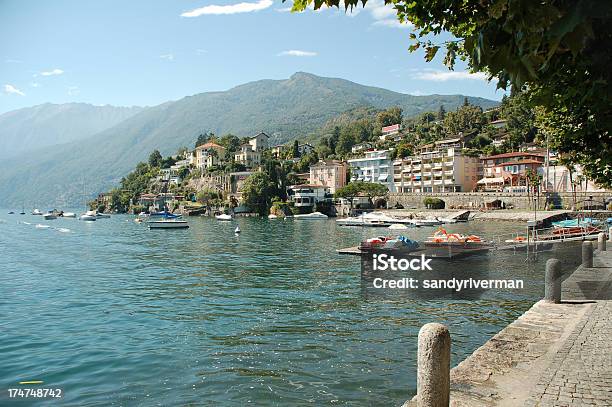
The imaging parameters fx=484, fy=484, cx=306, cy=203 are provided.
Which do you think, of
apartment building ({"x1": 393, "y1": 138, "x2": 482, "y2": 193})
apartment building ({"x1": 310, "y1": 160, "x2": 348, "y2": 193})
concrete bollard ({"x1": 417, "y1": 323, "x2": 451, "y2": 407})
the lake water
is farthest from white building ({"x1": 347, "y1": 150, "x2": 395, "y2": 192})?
concrete bollard ({"x1": 417, "y1": 323, "x2": 451, "y2": 407})

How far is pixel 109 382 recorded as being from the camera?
1095cm

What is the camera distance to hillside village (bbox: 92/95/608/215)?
9212 cm

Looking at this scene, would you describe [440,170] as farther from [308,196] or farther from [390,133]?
[390,133]

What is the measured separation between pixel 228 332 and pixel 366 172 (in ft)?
349

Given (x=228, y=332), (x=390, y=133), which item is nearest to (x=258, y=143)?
(x=390, y=133)

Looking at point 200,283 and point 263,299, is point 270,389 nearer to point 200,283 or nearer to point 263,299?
point 263,299

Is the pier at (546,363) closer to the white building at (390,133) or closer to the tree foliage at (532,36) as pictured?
the tree foliage at (532,36)

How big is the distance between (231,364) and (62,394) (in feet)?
12.1

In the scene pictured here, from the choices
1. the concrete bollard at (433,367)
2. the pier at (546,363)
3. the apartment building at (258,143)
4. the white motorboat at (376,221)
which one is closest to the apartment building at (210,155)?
the apartment building at (258,143)

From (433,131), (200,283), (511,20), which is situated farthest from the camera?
(433,131)

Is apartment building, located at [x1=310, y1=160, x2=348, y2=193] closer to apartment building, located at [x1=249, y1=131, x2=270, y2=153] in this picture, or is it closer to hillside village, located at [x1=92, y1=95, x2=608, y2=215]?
hillside village, located at [x1=92, y1=95, x2=608, y2=215]

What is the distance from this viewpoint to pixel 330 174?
119 m

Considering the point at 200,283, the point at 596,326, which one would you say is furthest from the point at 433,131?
the point at 596,326

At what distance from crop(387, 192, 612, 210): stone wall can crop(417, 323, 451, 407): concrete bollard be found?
78034 mm
